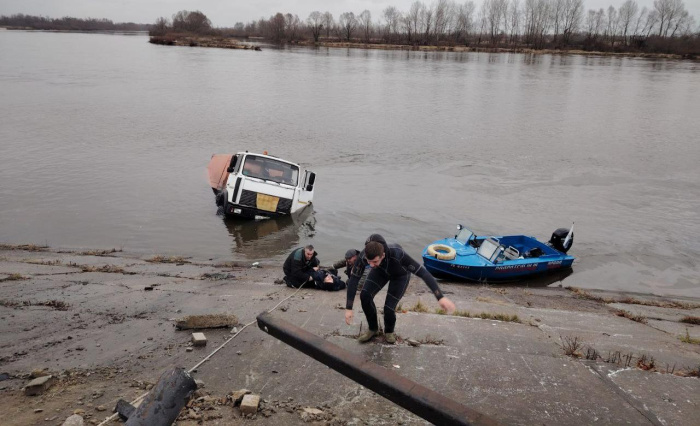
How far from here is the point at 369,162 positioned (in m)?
27.2

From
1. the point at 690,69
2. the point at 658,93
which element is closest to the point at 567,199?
the point at 658,93

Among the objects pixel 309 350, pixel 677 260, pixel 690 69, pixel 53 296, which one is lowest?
pixel 677 260

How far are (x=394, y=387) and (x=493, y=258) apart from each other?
10.6m

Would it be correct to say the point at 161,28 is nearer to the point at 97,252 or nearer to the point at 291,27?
the point at 291,27

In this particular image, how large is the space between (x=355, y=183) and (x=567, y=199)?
996 cm

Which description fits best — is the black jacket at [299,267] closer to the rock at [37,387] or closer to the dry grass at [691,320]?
the rock at [37,387]

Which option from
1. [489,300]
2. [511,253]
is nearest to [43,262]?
[489,300]

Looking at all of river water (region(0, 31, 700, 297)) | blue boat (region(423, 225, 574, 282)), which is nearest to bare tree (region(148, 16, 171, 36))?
river water (region(0, 31, 700, 297))

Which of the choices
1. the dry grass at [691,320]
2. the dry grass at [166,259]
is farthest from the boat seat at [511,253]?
the dry grass at [166,259]

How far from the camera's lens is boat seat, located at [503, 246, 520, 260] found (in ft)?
45.9

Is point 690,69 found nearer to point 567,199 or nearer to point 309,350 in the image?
point 567,199

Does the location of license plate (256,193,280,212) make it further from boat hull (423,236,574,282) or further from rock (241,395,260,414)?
rock (241,395,260,414)

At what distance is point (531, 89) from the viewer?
5256 centimetres

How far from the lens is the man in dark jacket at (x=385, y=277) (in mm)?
5918
